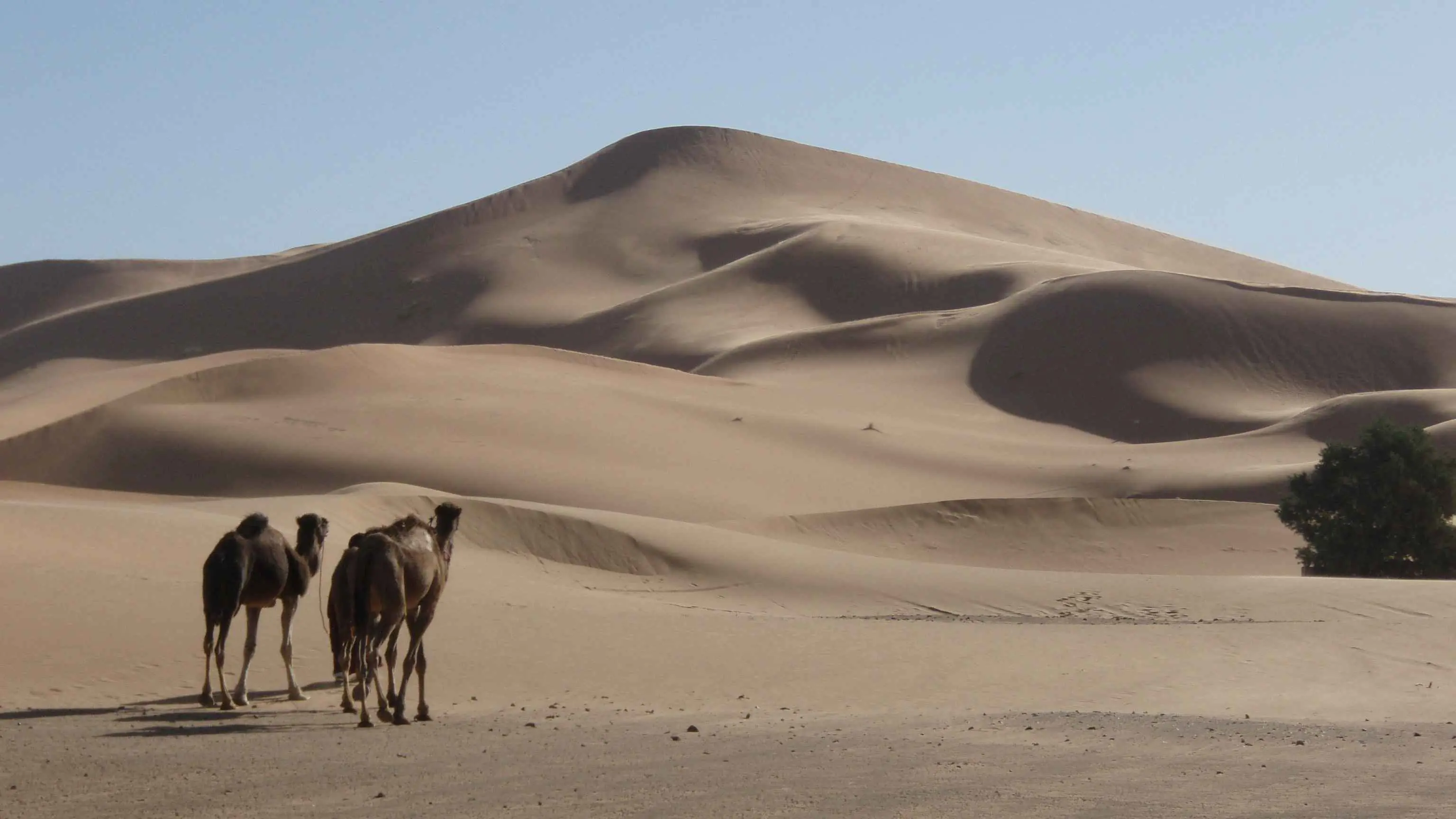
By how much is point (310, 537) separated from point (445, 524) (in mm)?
1278

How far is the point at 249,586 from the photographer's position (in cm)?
1129

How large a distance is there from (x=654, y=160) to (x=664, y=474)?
89015mm

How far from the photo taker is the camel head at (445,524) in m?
11.8

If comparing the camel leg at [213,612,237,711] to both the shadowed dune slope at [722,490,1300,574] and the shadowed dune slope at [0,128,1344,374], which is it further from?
the shadowed dune slope at [0,128,1344,374]

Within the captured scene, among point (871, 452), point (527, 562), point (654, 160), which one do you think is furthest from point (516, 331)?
point (527, 562)

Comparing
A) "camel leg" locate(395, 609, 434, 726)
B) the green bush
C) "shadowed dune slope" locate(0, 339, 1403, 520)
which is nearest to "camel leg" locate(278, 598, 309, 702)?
"camel leg" locate(395, 609, 434, 726)

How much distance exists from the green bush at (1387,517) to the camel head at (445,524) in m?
20.9

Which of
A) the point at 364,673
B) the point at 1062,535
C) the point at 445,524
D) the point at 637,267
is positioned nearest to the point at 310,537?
the point at 445,524

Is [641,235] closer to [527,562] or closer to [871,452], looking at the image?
[871,452]

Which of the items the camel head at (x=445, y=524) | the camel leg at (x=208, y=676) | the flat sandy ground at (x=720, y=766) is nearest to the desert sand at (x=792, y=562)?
the flat sandy ground at (x=720, y=766)

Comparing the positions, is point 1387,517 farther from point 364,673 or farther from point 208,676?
point 208,676

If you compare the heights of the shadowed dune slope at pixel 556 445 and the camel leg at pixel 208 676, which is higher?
the shadowed dune slope at pixel 556 445

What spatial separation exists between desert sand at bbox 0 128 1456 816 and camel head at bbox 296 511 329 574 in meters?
1.06

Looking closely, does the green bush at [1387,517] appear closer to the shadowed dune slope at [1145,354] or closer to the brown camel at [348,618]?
the brown camel at [348,618]
